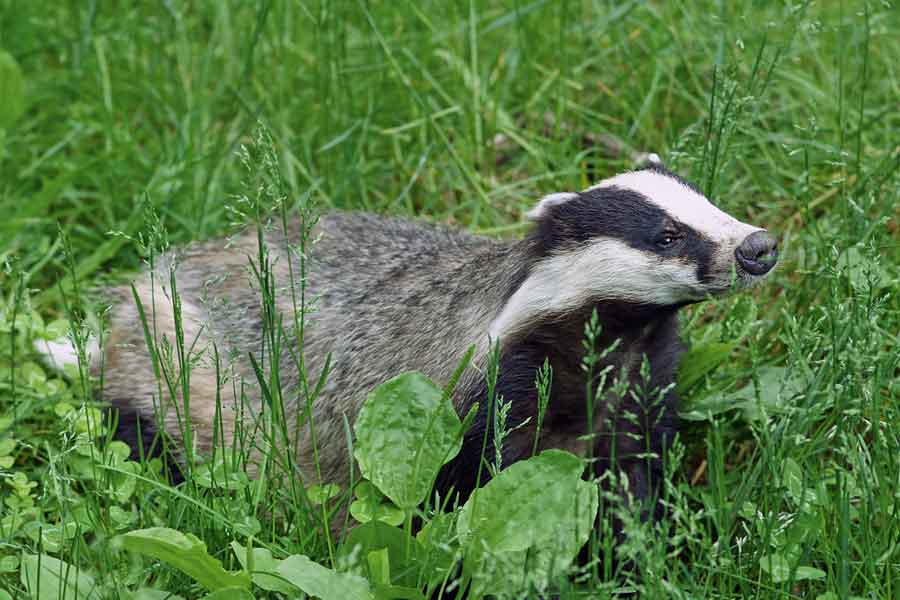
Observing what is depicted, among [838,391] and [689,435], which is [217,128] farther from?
[838,391]

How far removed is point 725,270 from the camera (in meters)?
3.22

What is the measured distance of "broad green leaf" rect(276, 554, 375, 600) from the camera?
2721 mm

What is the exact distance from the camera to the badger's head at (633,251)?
10.6 feet

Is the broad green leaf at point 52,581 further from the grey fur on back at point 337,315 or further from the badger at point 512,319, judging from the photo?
the grey fur on back at point 337,315

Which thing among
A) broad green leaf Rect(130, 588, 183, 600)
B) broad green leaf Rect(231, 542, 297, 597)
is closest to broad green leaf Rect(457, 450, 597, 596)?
broad green leaf Rect(231, 542, 297, 597)

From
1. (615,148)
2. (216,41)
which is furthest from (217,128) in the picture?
(615,148)

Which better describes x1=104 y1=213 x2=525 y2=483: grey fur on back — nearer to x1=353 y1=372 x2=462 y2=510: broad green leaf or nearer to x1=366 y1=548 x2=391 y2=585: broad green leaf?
x1=353 y1=372 x2=462 y2=510: broad green leaf

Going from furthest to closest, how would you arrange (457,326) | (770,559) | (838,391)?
(457,326)
(838,391)
(770,559)

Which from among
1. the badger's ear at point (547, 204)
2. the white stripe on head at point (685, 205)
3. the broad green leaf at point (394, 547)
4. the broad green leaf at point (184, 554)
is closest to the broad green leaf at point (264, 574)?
the broad green leaf at point (184, 554)

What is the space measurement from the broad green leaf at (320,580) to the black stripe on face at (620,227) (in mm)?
1134

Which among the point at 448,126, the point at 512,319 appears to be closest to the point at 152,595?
the point at 512,319

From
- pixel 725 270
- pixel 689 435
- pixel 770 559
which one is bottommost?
pixel 689 435

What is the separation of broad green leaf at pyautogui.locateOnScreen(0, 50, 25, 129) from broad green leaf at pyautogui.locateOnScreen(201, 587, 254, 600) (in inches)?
118

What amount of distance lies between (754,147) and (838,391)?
2.20 m
